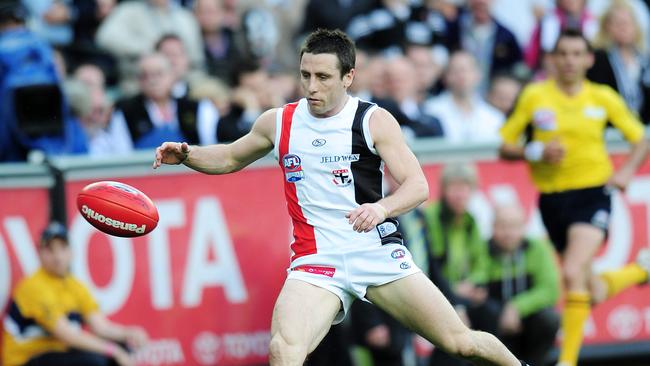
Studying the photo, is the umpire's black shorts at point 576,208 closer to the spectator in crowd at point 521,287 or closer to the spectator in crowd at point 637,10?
the spectator in crowd at point 521,287

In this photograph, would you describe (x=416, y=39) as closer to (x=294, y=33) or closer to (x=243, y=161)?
(x=294, y=33)

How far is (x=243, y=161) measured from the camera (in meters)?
7.74

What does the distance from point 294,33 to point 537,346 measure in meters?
4.40

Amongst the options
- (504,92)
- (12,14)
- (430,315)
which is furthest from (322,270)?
(504,92)

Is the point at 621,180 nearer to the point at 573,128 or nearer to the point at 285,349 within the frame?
the point at 573,128

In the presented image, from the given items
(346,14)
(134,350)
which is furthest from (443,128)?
(134,350)

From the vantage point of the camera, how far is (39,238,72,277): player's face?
10211 mm

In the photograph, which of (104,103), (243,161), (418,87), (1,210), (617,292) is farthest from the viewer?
(418,87)

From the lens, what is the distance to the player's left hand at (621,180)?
409 inches

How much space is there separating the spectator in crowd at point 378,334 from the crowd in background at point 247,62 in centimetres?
182

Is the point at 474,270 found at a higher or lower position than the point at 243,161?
lower

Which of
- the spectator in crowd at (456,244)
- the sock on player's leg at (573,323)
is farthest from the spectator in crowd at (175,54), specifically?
the sock on player's leg at (573,323)

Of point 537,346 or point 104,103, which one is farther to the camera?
point 104,103

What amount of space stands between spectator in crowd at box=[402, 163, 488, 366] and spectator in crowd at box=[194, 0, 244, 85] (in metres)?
2.81
